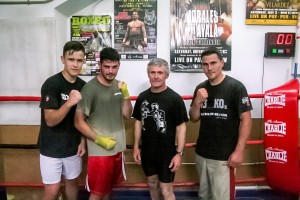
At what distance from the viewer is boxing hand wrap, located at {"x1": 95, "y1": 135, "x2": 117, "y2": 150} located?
1.84m

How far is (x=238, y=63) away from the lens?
8.48 ft

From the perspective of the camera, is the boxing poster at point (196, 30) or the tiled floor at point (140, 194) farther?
the tiled floor at point (140, 194)

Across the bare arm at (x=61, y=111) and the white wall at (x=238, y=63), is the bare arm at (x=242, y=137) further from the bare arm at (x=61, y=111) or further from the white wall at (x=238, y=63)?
the bare arm at (x=61, y=111)

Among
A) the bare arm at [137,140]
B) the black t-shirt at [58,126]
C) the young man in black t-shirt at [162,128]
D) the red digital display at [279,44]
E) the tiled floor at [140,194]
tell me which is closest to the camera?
the black t-shirt at [58,126]

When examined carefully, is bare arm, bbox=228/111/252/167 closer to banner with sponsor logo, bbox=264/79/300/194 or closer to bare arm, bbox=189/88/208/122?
bare arm, bbox=189/88/208/122

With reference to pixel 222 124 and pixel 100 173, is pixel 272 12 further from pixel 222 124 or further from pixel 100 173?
pixel 100 173

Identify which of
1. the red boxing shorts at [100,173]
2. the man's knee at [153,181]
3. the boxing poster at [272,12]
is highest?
the boxing poster at [272,12]

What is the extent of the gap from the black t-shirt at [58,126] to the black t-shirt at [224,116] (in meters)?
0.96

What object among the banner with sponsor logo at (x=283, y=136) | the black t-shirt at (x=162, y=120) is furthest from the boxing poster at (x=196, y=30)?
the black t-shirt at (x=162, y=120)

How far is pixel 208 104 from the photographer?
1987 millimetres

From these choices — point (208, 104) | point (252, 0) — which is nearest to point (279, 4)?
point (252, 0)

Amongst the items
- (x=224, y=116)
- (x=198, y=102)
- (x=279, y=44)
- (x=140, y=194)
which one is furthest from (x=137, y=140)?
(x=279, y=44)

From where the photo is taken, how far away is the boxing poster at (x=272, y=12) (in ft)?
8.21

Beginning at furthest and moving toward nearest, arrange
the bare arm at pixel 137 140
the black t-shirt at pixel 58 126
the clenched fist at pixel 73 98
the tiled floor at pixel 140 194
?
the tiled floor at pixel 140 194 → the bare arm at pixel 137 140 → the black t-shirt at pixel 58 126 → the clenched fist at pixel 73 98
